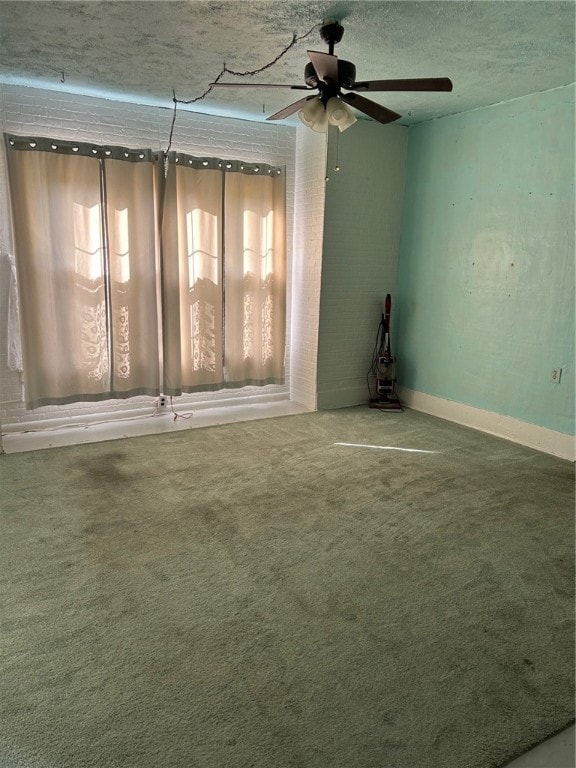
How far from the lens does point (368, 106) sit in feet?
→ 8.92

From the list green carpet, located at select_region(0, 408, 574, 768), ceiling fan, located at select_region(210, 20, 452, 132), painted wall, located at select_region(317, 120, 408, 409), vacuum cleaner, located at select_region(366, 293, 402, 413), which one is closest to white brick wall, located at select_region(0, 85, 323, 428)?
painted wall, located at select_region(317, 120, 408, 409)

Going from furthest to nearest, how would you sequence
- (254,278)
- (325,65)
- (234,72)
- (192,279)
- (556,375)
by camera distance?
1. (254,278)
2. (192,279)
3. (556,375)
4. (234,72)
5. (325,65)

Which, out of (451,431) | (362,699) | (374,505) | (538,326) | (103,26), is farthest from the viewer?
(451,431)

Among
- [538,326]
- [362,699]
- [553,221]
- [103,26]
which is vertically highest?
[103,26]

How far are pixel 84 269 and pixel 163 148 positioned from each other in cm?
120

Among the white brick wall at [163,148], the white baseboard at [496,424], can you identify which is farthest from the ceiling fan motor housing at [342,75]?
the white baseboard at [496,424]

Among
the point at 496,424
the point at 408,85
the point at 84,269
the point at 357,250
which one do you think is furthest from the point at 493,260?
the point at 84,269

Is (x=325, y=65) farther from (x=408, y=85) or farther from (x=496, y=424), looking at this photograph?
(x=496, y=424)

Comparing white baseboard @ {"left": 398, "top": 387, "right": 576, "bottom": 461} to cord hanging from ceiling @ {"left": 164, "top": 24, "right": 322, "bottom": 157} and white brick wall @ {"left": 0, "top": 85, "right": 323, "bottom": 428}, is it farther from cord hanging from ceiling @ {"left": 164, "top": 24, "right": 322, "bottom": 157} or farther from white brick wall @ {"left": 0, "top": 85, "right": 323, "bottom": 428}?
cord hanging from ceiling @ {"left": 164, "top": 24, "right": 322, "bottom": 157}

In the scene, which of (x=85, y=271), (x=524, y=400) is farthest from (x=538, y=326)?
(x=85, y=271)

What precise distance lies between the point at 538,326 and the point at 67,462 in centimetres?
349

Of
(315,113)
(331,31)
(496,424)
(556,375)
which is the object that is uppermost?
(331,31)

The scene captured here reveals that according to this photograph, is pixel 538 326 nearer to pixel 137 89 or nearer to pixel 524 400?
pixel 524 400

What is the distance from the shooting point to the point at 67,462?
11.9ft
